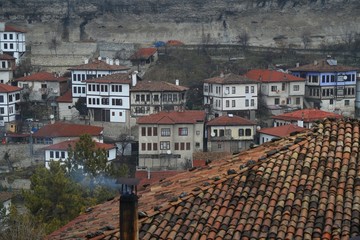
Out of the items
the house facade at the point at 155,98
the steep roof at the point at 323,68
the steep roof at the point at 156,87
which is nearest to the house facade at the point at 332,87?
the steep roof at the point at 323,68

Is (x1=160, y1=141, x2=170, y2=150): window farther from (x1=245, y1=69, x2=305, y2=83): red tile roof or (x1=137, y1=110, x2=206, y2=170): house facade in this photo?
(x1=245, y1=69, x2=305, y2=83): red tile roof

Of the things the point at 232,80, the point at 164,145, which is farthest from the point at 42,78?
the point at 164,145

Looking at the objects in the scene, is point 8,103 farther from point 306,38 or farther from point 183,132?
point 306,38

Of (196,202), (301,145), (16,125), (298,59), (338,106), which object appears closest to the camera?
(196,202)

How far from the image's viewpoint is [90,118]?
1796 inches

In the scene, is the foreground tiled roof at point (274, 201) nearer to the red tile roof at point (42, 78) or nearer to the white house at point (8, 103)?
the white house at point (8, 103)

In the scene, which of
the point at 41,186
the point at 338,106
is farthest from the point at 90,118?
the point at 41,186

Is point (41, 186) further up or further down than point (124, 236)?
further down

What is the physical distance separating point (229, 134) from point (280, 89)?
341 inches

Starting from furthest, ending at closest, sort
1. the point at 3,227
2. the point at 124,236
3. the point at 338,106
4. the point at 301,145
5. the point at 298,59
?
the point at 298,59 → the point at 338,106 → the point at 3,227 → the point at 301,145 → the point at 124,236

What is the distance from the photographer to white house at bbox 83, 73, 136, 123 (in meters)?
44.3

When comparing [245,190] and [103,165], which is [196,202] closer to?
[245,190]

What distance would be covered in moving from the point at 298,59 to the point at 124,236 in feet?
164

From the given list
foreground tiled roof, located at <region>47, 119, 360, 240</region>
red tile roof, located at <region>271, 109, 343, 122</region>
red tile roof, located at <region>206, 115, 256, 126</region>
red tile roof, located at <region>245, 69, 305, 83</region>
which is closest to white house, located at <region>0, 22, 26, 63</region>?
red tile roof, located at <region>245, 69, 305, 83</region>
